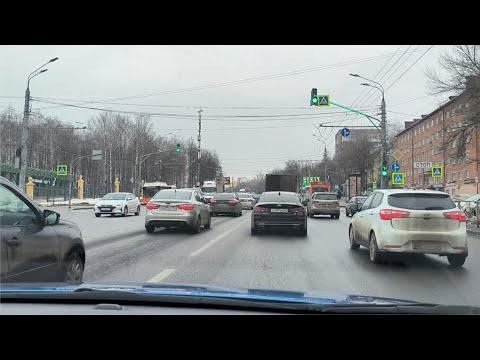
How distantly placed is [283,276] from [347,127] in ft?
93.2

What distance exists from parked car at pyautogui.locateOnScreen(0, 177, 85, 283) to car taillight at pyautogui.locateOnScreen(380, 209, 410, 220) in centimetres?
599

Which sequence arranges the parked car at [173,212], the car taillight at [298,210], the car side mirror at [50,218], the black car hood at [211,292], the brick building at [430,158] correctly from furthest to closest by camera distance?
1. the brick building at [430,158]
2. the parked car at [173,212]
3. the car taillight at [298,210]
4. the car side mirror at [50,218]
5. the black car hood at [211,292]

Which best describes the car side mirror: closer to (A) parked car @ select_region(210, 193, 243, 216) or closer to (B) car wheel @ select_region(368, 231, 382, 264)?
(B) car wheel @ select_region(368, 231, 382, 264)

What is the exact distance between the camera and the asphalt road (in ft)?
23.8

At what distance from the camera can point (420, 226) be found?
9.29 metres

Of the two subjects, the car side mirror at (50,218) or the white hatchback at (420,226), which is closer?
the car side mirror at (50,218)

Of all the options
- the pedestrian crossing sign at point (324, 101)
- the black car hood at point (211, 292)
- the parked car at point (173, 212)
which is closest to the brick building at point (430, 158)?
the pedestrian crossing sign at point (324, 101)

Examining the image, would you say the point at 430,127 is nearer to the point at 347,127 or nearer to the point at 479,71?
the point at 347,127

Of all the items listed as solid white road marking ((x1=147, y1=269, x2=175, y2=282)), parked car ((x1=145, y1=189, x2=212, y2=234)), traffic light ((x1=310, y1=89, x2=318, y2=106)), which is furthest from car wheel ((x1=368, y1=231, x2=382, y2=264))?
traffic light ((x1=310, y1=89, x2=318, y2=106))

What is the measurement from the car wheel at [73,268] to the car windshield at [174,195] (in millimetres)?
9915

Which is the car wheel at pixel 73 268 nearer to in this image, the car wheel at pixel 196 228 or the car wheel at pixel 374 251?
the car wheel at pixel 374 251

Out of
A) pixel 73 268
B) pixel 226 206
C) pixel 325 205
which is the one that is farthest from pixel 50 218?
pixel 325 205

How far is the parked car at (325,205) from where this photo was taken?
1113 inches

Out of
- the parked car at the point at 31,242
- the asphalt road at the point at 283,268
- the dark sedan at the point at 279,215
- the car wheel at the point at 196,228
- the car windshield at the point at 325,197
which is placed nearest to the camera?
the parked car at the point at 31,242
